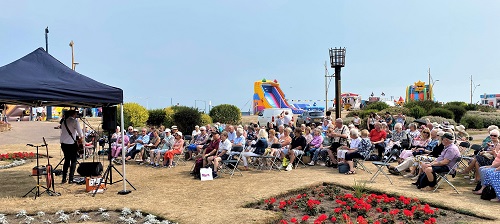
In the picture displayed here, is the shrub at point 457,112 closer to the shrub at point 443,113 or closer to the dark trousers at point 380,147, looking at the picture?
the shrub at point 443,113

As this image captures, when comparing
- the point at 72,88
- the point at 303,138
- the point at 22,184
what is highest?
the point at 72,88

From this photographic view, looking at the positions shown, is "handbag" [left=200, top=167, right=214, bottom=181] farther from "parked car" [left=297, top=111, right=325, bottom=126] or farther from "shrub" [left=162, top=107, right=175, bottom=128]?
"parked car" [left=297, top=111, right=325, bottom=126]

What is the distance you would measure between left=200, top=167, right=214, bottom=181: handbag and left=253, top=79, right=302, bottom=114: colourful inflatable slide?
37.9 m

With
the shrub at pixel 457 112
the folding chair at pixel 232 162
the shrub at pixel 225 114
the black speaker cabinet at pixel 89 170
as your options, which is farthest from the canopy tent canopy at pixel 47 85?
the shrub at pixel 457 112

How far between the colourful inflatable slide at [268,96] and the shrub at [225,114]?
18607 millimetres

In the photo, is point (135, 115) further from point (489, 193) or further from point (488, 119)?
point (488, 119)

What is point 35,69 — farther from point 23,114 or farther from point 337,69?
point 23,114

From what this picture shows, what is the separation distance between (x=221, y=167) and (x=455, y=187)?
5250 mm

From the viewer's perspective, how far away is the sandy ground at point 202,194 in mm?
5973

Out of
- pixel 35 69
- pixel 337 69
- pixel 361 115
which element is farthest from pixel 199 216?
pixel 361 115

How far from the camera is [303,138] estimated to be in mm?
10625

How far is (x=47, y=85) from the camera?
7.04 meters

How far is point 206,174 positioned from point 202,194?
1.64 m

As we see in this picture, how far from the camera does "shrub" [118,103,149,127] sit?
22250 millimetres
